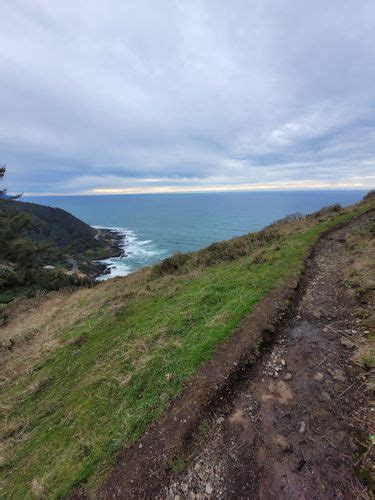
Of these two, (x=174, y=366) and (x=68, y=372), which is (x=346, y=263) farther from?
(x=68, y=372)

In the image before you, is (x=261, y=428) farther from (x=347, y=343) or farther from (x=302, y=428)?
(x=347, y=343)

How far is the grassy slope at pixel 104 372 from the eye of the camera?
3.70 m

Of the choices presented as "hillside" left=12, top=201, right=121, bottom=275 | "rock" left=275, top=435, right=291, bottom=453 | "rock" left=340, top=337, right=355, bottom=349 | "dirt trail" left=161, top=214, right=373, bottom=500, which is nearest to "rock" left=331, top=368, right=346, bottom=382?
"dirt trail" left=161, top=214, right=373, bottom=500

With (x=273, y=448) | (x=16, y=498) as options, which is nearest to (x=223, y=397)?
(x=273, y=448)

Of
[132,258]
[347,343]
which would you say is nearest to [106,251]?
[132,258]

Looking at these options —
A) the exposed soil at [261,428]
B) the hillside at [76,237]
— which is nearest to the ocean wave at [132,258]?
the hillside at [76,237]

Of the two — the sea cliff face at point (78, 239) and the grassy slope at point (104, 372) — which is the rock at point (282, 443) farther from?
the sea cliff face at point (78, 239)

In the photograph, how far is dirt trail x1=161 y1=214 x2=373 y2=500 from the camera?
2709 millimetres

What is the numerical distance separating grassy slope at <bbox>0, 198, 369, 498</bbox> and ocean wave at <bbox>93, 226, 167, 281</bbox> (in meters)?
35.4

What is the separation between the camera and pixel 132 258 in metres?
57.0

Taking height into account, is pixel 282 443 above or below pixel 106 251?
above

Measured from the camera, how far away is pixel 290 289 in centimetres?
697

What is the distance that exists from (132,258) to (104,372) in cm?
5292

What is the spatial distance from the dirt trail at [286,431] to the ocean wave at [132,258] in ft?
132
